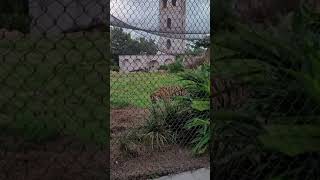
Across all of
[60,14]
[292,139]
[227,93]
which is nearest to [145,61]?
[60,14]

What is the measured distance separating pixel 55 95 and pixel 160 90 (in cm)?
160

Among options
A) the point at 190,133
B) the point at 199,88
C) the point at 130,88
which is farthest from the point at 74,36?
the point at 130,88

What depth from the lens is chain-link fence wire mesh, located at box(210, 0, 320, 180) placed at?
1724 mm

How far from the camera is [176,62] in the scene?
5195 mm

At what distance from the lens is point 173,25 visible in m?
4.79

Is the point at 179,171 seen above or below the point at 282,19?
below

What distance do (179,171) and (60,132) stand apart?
82 cm

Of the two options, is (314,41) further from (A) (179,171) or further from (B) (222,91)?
(A) (179,171)

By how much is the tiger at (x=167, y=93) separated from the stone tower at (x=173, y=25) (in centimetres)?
35

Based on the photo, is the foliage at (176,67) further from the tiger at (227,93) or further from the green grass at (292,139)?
the green grass at (292,139)

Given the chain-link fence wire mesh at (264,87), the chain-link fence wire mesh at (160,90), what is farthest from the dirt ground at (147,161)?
the chain-link fence wire mesh at (264,87)

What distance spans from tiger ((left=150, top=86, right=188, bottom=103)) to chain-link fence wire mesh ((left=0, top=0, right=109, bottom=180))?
1.12 metres

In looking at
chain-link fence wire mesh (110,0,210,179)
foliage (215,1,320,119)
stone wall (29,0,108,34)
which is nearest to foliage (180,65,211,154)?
chain-link fence wire mesh (110,0,210,179)

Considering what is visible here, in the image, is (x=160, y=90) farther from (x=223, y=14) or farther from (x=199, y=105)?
(x=223, y=14)
